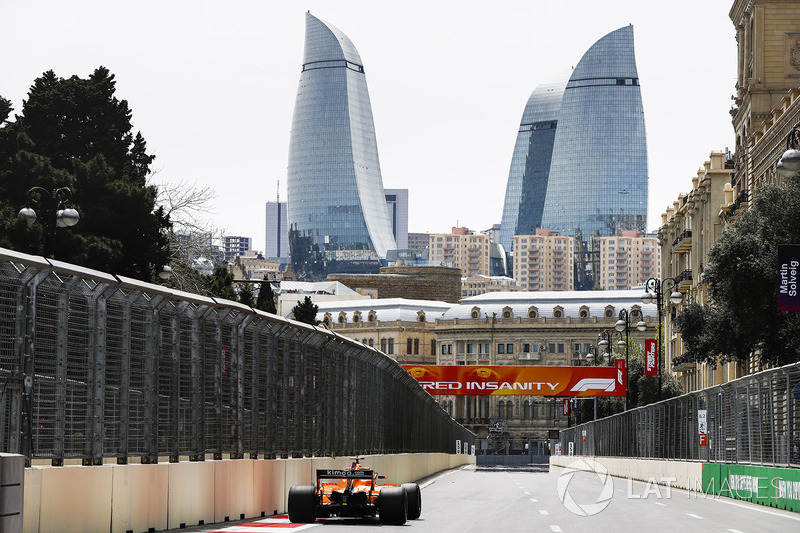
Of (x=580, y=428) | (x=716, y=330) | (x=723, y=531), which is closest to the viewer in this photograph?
(x=723, y=531)

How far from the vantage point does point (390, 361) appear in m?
39.7

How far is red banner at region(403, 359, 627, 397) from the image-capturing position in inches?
3974

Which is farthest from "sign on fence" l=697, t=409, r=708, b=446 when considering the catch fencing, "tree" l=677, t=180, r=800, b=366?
the catch fencing

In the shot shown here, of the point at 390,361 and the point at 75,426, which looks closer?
the point at 75,426

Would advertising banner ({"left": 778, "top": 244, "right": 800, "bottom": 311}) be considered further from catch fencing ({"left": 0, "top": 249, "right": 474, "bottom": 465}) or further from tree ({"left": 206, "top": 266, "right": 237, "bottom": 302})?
tree ({"left": 206, "top": 266, "right": 237, "bottom": 302})

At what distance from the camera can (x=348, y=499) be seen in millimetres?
20219

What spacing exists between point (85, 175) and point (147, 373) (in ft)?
128

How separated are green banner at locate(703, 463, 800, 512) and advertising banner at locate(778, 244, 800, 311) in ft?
15.2

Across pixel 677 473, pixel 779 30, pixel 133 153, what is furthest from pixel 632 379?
pixel 677 473

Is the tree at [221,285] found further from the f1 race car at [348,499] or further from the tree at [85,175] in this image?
the f1 race car at [348,499]

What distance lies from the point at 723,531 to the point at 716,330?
34.6 m

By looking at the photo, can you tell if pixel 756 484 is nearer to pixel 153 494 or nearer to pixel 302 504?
pixel 302 504

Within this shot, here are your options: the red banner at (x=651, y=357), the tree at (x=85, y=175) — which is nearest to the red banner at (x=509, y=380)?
the red banner at (x=651, y=357)

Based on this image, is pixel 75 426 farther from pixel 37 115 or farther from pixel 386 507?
pixel 37 115
